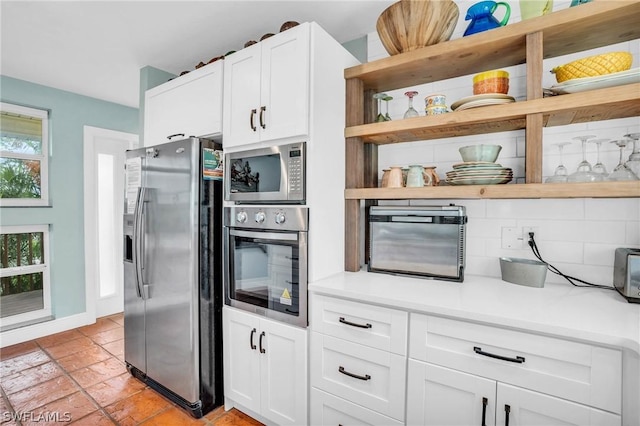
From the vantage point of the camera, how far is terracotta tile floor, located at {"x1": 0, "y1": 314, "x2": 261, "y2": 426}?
1926 mm

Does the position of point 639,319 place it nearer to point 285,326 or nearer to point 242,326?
point 285,326

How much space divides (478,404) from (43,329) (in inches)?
156

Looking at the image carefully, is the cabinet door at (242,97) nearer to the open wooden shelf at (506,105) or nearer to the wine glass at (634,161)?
the open wooden shelf at (506,105)

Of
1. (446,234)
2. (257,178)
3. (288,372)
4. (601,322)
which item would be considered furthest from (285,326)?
(601,322)

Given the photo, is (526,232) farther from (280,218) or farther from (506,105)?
(280,218)

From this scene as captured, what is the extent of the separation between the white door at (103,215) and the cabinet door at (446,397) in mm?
3682

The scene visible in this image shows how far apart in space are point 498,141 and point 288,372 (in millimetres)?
1712

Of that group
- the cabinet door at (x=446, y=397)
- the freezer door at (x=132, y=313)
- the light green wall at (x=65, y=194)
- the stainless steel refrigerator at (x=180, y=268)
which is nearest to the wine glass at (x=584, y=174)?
the cabinet door at (x=446, y=397)

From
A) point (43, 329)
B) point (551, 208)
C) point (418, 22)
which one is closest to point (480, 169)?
point (551, 208)

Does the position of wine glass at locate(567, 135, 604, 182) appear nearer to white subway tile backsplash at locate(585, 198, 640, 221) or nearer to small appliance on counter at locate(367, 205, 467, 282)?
white subway tile backsplash at locate(585, 198, 640, 221)

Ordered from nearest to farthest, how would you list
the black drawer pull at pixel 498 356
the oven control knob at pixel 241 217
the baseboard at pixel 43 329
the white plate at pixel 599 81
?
the black drawer pull at pixel 498 356 → the white plate at pixel 599 81 → the oven control knob at pixel 241 217 → the baseboard at pixel 43 329

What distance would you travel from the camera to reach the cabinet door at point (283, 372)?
63.9 inches

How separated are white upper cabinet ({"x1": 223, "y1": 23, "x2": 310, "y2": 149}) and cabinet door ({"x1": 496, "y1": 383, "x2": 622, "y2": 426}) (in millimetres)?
1416

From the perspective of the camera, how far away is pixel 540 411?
1.08 metres
